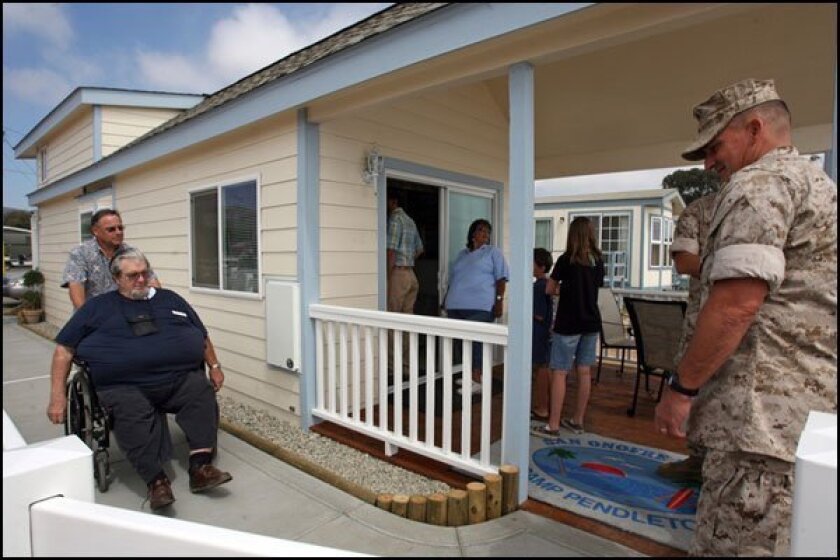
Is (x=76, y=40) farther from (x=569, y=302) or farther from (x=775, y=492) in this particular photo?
(x=569, y=302)

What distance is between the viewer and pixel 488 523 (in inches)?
86.2

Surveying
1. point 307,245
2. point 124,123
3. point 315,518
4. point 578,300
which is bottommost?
point 315,518

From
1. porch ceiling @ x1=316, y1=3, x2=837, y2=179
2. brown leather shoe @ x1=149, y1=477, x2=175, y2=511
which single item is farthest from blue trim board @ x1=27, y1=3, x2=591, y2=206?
brown leather shoe @ x1=149, y1=477, x2=175, y2=511

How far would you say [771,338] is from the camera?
1359 millimetres

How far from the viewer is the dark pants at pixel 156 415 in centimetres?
246

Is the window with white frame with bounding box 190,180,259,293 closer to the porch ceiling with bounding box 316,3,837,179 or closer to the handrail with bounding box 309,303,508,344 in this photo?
the handrail with bounding box 309,303,508,344

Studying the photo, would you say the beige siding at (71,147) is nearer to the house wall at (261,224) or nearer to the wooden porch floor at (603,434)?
the house wall at (261,224)

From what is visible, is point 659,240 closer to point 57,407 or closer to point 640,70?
point 640,70

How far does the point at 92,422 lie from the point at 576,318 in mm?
2801

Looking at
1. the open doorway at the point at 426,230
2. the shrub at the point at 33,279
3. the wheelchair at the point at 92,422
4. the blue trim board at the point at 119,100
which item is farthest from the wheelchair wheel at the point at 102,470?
the shrub at the point at 33,279

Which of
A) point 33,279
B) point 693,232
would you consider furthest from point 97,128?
point 693,232

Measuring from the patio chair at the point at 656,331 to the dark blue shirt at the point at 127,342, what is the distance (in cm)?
Answer: 295

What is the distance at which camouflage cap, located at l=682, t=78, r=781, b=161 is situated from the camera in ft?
4.71

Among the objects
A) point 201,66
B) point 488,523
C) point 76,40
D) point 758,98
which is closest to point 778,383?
point 758,98
